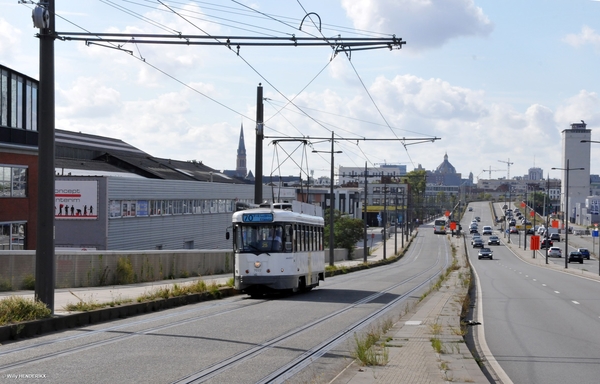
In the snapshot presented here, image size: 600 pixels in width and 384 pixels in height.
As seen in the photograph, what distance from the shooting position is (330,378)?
32.7ft

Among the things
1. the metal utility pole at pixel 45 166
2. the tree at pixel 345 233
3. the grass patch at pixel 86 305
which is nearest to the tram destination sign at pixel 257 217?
the grass patch at pixel 86 305

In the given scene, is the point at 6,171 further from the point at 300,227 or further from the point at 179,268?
the point at 300,227

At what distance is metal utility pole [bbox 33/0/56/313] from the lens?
1488 centimetres

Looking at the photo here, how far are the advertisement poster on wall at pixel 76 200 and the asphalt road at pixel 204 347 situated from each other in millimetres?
22025

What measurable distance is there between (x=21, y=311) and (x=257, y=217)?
37.0ft

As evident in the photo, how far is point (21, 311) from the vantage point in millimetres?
13633

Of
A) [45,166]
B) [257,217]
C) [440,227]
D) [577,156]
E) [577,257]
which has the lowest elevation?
[577,257]

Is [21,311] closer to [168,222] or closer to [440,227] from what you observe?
[168,222]

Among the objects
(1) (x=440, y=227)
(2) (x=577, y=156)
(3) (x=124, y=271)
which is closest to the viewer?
(3) (x=124, y=271)

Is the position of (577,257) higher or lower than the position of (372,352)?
lower

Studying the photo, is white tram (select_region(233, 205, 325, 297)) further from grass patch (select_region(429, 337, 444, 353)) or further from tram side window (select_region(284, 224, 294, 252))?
grass patch (select_region(429, 337, 444, 353))

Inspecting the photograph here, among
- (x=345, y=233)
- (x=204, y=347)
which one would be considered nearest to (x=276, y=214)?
(x=204, y=347)

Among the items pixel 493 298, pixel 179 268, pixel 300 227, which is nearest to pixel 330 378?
pixel 300 227

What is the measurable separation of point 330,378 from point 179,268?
22.5m
